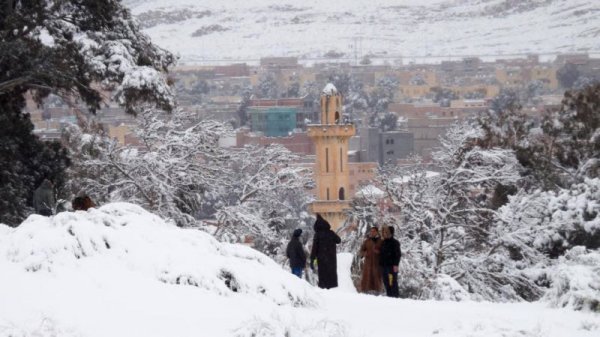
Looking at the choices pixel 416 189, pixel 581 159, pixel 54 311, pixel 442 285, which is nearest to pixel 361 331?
pixel 54 311

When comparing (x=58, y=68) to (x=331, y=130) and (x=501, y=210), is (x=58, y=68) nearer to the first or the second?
(x=501, y=210)


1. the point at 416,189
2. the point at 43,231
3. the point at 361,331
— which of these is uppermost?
the point at 43,231

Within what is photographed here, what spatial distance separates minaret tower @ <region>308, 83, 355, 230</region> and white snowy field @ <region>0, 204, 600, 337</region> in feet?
145

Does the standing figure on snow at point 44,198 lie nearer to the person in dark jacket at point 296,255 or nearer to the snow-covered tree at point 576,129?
the person in dark jacket at point 296,255

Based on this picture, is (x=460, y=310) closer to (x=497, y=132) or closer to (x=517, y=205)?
(x=517, y=205)

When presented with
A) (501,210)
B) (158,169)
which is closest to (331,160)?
(501,210)

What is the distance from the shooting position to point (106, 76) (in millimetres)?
15703

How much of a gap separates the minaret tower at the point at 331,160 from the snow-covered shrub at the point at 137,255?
145ft

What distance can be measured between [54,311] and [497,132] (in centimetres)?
2106

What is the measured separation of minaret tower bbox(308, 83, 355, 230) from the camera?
5481 centimetres

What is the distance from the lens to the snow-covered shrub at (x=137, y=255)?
8.78 meters

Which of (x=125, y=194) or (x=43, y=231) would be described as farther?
(x=125, y=194)

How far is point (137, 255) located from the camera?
8.95 meters

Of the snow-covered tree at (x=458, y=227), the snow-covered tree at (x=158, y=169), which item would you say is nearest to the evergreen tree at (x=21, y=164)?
the snow-covered tree at (x=158, y=169)
